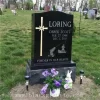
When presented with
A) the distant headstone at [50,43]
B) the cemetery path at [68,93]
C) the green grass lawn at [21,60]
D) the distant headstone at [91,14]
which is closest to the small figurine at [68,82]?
the cemetery path at [68,93]

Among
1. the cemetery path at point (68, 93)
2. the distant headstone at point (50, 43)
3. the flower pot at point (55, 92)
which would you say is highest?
the distant headstone at point (50, 43)

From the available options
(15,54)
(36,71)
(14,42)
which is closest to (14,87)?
(36,71)

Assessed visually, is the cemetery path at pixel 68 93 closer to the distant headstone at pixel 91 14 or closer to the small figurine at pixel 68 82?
the small figurine at pixel 68 82

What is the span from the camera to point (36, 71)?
392cm

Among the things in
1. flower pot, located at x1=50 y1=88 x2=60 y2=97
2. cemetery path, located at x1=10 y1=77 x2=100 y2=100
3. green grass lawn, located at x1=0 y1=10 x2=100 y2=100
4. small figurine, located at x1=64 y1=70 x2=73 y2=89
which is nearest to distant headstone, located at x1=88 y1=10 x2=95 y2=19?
green grass lawn, located at x1=0 y1=10 x2=100 y2=100

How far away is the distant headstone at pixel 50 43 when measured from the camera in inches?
153

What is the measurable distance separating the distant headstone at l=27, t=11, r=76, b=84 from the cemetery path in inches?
9.1

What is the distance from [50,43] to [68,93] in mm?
979

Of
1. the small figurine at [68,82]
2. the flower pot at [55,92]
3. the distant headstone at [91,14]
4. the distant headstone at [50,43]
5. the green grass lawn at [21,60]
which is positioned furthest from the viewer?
the distant headstone at [91,14]

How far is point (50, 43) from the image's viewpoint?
4.01 meters

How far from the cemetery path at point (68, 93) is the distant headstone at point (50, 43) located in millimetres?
232

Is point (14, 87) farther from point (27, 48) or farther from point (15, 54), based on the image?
point (27, 48)

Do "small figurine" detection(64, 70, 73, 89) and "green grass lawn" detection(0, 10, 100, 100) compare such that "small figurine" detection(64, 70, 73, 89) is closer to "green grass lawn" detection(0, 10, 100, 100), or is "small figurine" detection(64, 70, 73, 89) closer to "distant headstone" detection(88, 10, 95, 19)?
"green grass lawn" detection(0, 10, 100, 100)

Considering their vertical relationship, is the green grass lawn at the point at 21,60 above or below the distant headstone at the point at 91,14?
below
